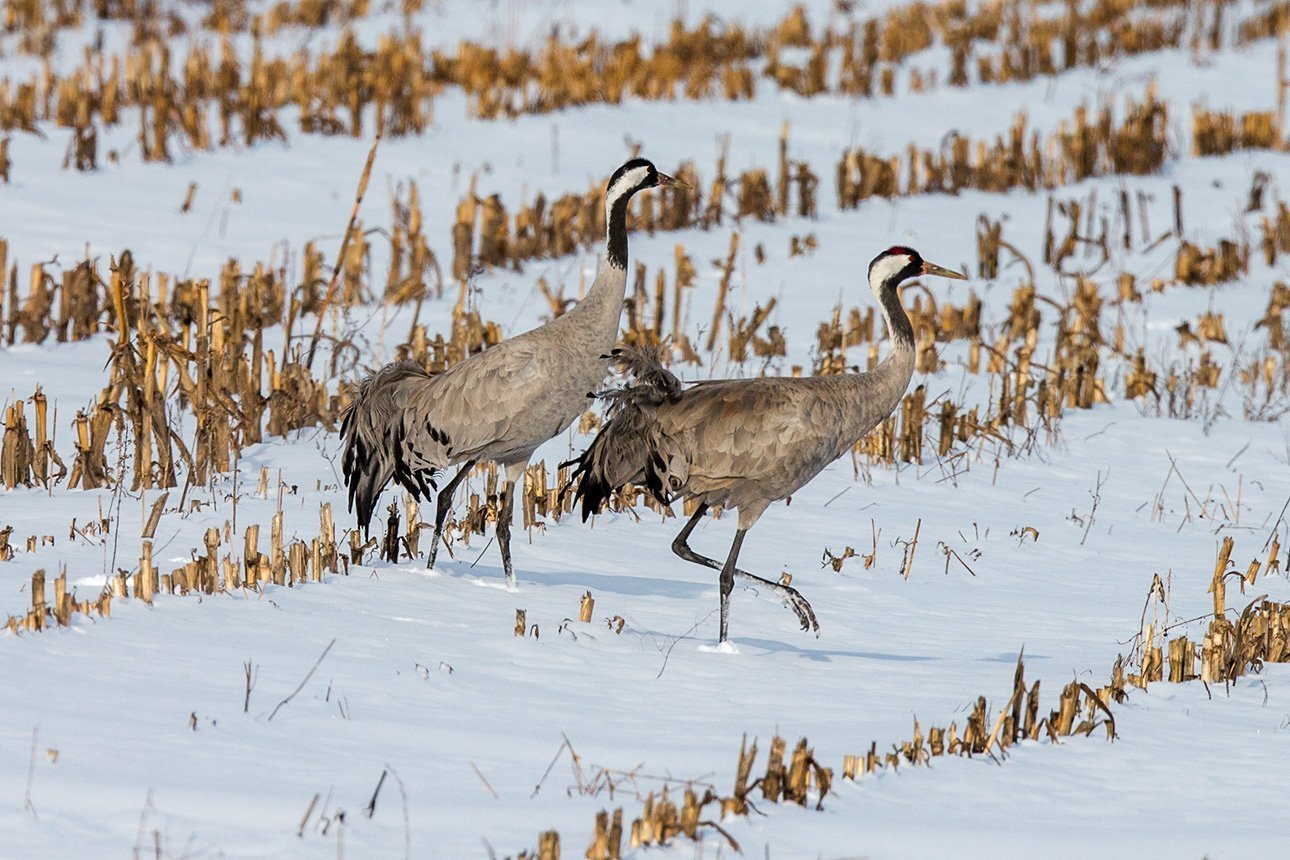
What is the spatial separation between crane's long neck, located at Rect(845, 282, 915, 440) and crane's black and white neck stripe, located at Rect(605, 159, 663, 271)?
119cm

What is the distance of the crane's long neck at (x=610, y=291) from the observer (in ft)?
21.9

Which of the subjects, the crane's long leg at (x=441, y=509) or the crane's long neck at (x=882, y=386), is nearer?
the crane's long neck at (x=882, y=386)

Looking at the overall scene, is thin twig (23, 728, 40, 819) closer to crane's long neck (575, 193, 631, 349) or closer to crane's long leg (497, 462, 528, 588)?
crane's long leg (497, 462, 528, 588)

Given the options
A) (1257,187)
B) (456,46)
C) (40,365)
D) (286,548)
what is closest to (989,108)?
(1257,187)

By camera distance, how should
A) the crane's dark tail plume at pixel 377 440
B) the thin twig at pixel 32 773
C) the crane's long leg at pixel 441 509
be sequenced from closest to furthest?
the thin twig at pixel 32 773
the crane's long leg at pixel 441 509
the crane's dark tail plume at pixel 377 440

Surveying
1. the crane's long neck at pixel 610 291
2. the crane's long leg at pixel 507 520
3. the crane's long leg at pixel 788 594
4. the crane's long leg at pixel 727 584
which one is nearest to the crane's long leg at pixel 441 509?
the crane's long leg at pixel 507 520

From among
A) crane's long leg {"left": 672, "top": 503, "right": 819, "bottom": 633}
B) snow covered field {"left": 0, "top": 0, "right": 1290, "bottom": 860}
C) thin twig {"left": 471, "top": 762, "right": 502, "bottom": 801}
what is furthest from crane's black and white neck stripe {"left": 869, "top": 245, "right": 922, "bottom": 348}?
thin twig {"left": 471, "top": 762, "right": 502, "bottom": 801}

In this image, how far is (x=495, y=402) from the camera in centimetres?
651

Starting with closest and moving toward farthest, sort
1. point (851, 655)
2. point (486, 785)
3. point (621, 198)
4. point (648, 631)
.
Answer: point (486, 785), point (851, 655), point (648, 631), point (621, 198)

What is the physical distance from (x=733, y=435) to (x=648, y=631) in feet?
→ 2.49

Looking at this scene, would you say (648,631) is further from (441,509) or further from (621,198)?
(621,198)

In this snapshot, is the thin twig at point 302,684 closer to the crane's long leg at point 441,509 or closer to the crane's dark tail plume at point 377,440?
the crane's long leg at point 441,509

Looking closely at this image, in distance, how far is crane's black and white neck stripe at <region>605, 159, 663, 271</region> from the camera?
273 inches

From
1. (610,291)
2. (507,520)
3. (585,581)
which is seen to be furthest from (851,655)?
(610,291)
